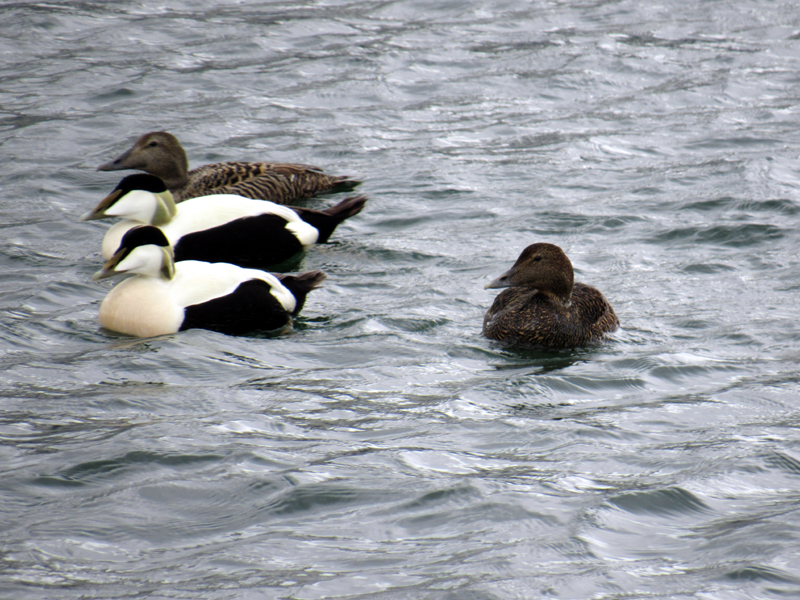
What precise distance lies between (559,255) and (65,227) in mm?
4261

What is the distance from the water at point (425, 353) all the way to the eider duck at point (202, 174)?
2.14ft

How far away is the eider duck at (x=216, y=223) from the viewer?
7.12m

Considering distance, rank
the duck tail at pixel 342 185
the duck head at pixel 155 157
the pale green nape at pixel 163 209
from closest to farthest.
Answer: the pale green nape at pixel 163 209 → the duck head at pixel 155 157 → the duck tail at pixel 342 185

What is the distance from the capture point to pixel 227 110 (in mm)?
11359

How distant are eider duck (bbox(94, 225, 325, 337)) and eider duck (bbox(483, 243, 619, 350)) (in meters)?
1.38

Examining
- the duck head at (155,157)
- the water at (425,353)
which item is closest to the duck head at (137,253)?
the water at (425,353)

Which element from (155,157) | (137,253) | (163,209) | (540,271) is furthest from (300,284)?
(155,157)

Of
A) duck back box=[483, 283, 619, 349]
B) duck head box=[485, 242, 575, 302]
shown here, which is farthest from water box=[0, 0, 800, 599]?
duck head box=[485, 242, 575, 302]

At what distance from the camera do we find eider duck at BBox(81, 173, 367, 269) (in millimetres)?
7121

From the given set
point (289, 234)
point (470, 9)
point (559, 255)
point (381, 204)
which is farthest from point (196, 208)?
point (470, 9)

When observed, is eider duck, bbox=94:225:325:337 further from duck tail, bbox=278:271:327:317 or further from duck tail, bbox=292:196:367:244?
duck tail, bbox=292:196:367:244

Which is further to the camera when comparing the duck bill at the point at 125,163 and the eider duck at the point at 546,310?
the duck bill at the point at 125,163

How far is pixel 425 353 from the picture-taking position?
5.82 meters

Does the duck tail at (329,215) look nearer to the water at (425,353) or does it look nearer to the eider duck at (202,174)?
the water at (425,353)
